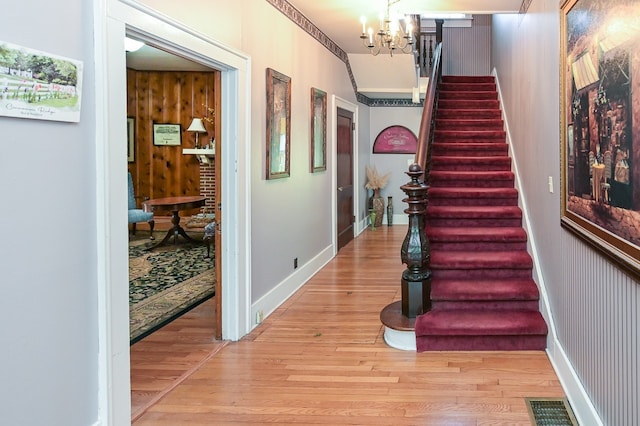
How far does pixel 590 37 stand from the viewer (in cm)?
237

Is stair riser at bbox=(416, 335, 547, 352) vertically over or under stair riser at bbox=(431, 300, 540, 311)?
under

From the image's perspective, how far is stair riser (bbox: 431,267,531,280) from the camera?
4199mm

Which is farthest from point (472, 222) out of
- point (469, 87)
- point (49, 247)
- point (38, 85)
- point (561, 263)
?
point (38, 85)

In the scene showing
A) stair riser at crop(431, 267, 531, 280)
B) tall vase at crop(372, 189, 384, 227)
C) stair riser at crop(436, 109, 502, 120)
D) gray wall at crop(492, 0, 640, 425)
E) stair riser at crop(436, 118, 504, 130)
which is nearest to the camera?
gray wall at crop(492, 0, 640, 425)

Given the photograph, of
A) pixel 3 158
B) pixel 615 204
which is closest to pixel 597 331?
pixel 615 204

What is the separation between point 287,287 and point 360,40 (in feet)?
11.2

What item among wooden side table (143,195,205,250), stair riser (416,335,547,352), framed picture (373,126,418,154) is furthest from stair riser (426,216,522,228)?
framed picture (373,126,418,154)

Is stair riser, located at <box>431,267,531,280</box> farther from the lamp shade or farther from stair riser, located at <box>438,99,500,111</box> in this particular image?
the lamp shade

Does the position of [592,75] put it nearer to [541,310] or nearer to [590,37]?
[590,37]

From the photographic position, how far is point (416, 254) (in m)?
3.82

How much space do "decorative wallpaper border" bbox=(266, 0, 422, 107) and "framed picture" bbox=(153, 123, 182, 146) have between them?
11.1ft

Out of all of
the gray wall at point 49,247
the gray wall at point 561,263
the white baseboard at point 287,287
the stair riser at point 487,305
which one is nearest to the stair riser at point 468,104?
the gray wall at point 561,263

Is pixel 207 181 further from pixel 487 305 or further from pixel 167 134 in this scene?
pixel 487 305

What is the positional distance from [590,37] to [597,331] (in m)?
1.30
